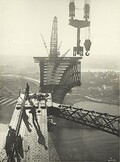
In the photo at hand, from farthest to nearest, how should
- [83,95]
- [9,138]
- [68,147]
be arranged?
[83,95], [68,147], [9,138]

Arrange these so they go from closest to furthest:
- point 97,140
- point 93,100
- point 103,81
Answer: point 97,140 < point 93,100 < point 103,81

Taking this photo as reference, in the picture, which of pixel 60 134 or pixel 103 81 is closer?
pixel 60 134

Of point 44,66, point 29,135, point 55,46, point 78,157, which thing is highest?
point 55,46

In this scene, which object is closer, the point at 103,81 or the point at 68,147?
the point at 68,147

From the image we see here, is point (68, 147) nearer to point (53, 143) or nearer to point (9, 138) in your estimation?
point (53, 143)

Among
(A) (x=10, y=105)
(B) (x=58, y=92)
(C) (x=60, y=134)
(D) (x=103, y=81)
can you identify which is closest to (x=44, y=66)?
(B) (x=58, y=92)

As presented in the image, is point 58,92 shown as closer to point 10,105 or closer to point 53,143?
point 53,143

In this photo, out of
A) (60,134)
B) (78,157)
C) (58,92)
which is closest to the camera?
(78,157)

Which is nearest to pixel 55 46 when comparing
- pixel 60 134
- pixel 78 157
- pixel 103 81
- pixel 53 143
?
pixel 60 134

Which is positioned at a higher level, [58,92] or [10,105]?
[58,92]
